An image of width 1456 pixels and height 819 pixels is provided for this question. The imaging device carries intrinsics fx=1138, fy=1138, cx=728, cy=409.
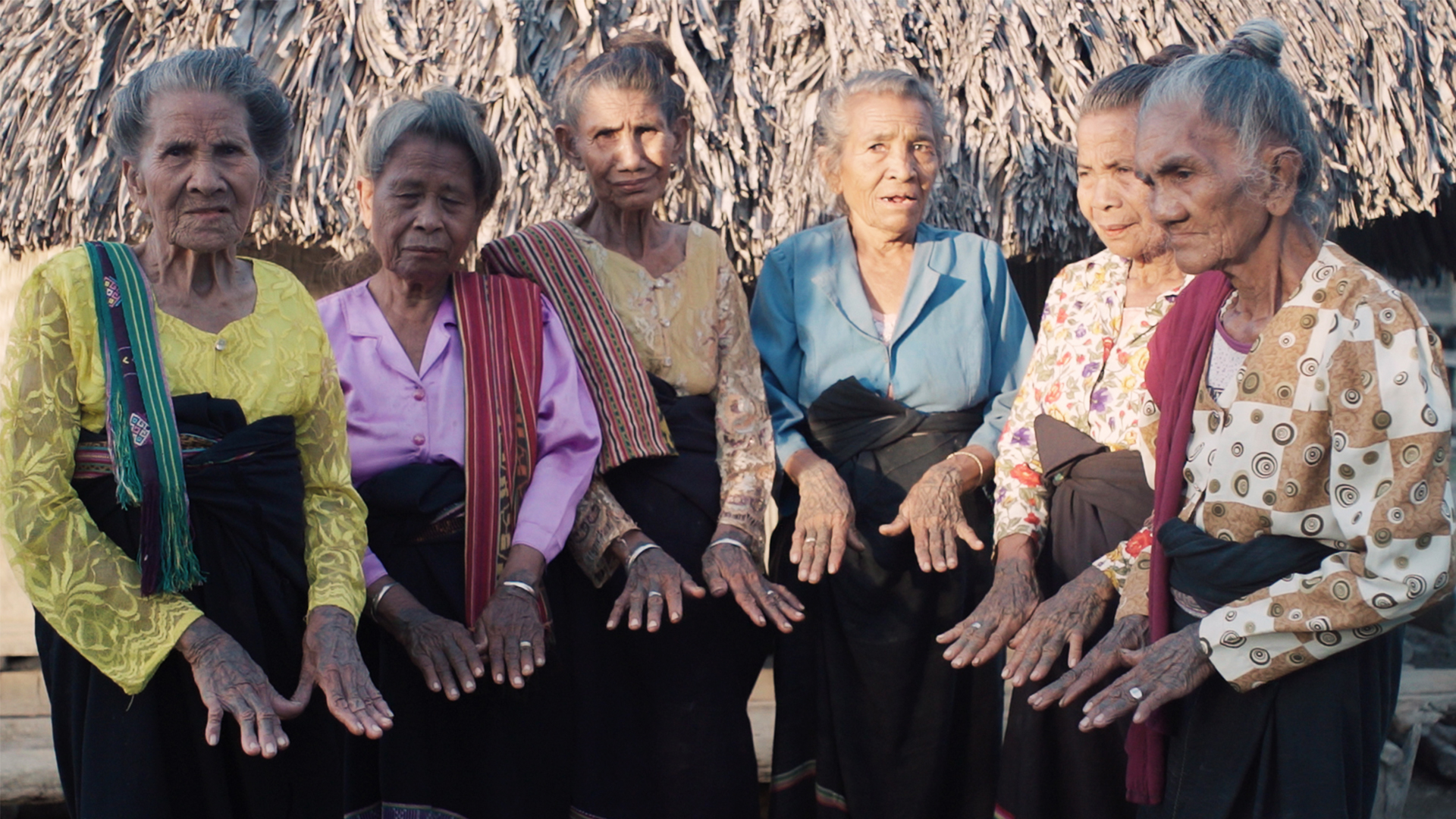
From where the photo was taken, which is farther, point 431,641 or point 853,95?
point 853,95

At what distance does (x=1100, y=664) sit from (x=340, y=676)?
49.4 inches

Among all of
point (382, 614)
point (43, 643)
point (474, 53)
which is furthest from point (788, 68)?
point (43, 643)

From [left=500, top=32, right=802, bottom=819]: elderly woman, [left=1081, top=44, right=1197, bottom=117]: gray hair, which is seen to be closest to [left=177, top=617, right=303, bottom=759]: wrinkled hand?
[left=500, top=32, right=802, bottom=819]: elderly woman

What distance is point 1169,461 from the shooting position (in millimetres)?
1932

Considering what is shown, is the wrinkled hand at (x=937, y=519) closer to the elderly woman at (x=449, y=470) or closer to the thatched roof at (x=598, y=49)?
the elderly woman at (x=449, y=470)

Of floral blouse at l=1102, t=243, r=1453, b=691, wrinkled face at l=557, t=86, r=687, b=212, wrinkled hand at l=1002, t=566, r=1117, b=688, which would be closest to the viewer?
floral blouse at l=1102, t=243, r=1453, b=691

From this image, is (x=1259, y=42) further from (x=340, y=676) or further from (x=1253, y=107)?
(x=340, y=676)

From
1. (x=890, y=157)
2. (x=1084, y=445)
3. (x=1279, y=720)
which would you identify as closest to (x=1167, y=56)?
(x=890, y=157)

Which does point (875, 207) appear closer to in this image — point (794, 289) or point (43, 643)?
point (794, 289)

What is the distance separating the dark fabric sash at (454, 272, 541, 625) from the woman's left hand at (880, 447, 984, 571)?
79 centimetres

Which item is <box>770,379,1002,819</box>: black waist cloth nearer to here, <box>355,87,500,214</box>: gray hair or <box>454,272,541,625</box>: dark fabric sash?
<box>454,272,541,625</box>: dark fabric sash

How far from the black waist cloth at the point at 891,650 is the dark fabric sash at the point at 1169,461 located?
2.25 feet

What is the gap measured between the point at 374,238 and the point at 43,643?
95 centimetres

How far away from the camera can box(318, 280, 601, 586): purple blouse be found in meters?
2.24
